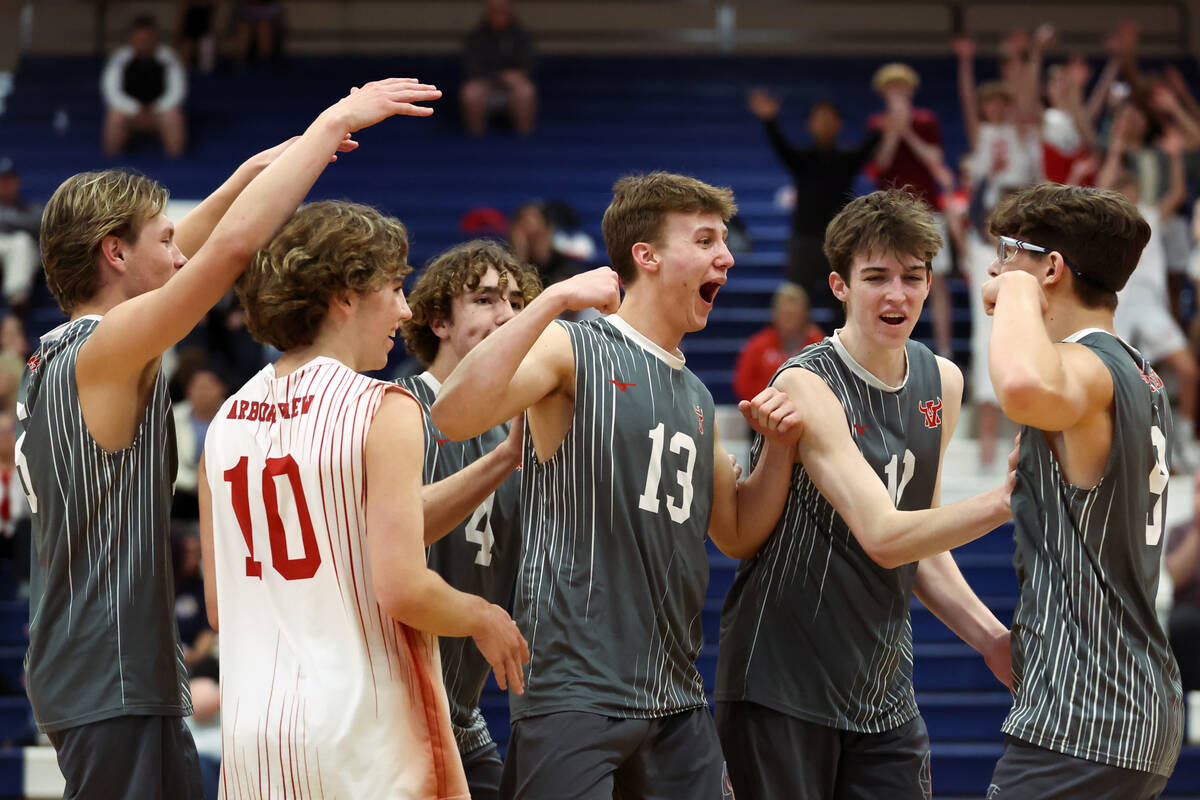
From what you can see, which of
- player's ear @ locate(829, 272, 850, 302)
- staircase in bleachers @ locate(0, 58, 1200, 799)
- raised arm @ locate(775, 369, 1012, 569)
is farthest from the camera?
staircase in bleachers @ locate(0, 58, 1200, 799)

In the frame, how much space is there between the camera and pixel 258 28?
18.1m

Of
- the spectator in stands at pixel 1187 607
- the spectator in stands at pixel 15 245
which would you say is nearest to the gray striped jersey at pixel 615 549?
the spectator in stands at pixel 1187 607

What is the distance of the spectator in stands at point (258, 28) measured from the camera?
706 inches

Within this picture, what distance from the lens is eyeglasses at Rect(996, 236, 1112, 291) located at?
3.49 metres

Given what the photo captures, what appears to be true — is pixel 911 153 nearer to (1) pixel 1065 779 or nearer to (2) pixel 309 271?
(1) pixel 1065 779

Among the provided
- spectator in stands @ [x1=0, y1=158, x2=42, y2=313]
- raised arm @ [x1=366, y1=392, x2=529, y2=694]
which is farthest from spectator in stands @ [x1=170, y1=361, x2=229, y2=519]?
raised arm @ [x1=366, y1=392, x2=529, y2=694]

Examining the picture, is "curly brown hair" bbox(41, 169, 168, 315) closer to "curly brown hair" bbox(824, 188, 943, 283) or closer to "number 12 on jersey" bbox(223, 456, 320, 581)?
"number 12 on jersey" bbox(223, 456, 320, 581)

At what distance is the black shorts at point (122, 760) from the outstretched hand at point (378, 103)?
1462 mm

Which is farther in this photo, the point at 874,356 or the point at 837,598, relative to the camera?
the point at 874,356

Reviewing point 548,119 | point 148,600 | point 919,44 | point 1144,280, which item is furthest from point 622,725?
point 919,44

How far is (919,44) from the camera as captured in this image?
19.7 metres

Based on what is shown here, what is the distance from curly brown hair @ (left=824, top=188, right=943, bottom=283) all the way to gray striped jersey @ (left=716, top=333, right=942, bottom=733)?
29 centimetres

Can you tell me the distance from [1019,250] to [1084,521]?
27.4 inches

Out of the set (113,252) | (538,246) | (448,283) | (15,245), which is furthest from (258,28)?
(113,252)
